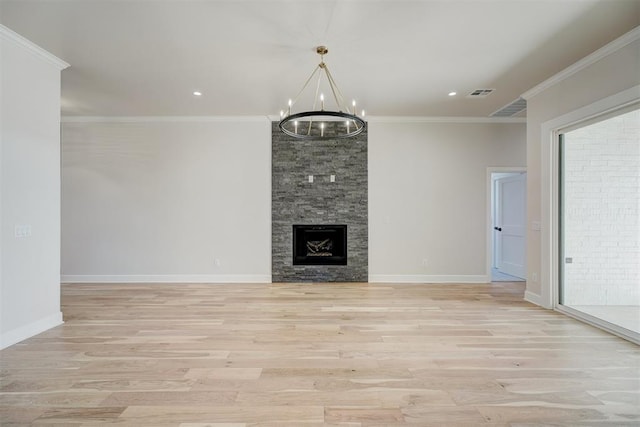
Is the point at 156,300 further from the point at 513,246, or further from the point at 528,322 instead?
the point at 513,246

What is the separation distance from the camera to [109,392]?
2.05m

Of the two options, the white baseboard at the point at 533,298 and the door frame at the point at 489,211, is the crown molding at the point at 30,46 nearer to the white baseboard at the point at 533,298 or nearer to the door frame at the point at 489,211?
the door frame at the point at 489,211

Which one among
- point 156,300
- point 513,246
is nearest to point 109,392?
point 156,300

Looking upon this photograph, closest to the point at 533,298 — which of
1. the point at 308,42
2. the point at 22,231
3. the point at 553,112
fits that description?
the point at 553,112

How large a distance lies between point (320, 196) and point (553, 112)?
11.4 feet

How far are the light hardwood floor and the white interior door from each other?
223 cm

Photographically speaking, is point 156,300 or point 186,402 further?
point 156,300

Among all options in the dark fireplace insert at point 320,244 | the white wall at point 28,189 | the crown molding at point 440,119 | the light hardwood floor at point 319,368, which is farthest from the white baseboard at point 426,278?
the white wall at point 28,189

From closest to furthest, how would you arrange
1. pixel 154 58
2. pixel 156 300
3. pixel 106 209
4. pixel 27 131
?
pixel 27 131 < pixel 154 58 < pixel 156 300 < pixel 106 209

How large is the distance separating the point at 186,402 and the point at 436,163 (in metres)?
5.06

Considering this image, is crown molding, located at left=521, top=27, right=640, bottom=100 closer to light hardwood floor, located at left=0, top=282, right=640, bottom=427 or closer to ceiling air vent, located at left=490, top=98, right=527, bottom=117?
ceiling air vent, located at left=490, top=98, right=527, bottom=117

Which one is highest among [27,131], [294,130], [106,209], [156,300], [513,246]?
[294,130]

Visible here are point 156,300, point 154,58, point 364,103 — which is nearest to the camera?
point 154,58

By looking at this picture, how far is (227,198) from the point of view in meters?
5.40
